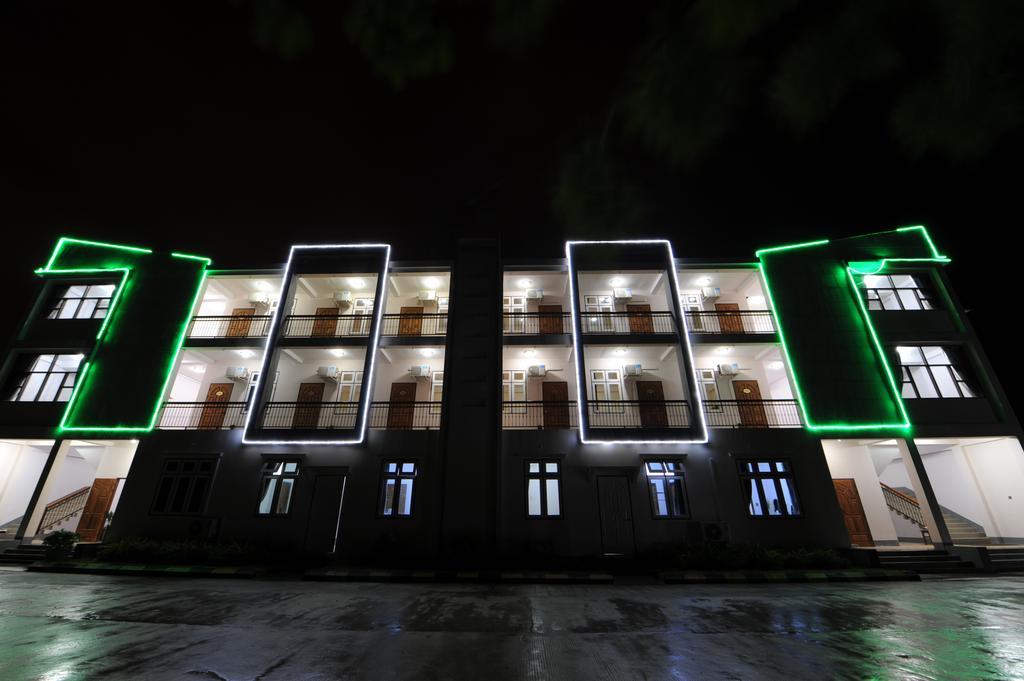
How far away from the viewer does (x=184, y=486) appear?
1393 centimetres

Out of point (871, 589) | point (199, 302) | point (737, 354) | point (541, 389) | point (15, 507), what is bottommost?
point (871, 589)

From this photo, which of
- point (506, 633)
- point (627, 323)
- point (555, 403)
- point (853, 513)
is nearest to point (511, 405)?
point (555, 403)

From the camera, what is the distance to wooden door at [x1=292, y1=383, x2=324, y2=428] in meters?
15.4

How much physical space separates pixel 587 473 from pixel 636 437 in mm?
2054

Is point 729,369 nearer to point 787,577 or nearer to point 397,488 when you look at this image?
point 787,577

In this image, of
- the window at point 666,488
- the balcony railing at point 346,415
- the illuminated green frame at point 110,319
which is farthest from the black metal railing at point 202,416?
the window at point 666,488

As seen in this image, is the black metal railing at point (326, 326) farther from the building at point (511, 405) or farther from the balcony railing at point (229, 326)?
the balcony railing at point (229, 326)

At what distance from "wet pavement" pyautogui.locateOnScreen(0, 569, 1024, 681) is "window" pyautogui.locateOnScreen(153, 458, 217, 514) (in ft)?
13.4

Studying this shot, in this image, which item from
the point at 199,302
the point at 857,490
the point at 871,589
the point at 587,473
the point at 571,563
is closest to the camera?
the point at 871,589

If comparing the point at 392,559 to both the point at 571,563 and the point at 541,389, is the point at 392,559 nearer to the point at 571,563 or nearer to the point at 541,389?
the point at 571,563

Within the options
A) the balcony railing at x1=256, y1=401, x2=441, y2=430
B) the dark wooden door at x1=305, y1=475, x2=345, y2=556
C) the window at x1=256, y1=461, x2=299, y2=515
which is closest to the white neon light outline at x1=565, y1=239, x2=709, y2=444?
the balcony railing at x1=256, y1=401, x2=441, y2=430

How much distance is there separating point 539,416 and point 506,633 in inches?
375

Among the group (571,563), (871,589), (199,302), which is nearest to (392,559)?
(571,563)

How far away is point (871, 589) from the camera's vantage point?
9594 mm
